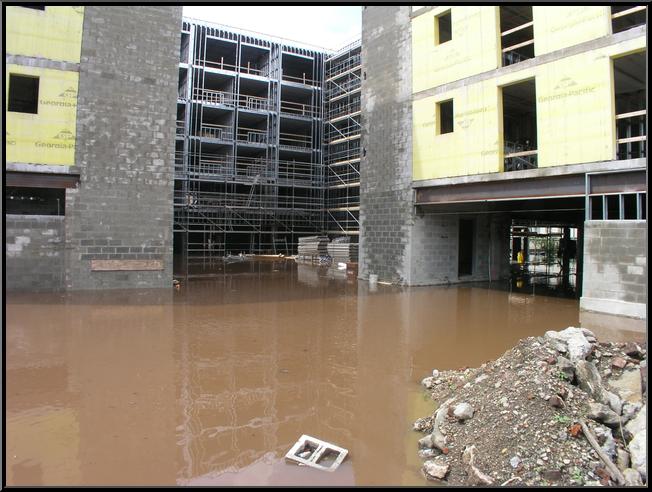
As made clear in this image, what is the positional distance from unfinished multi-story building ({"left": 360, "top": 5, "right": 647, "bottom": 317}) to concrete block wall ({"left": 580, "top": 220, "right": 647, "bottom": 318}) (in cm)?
3

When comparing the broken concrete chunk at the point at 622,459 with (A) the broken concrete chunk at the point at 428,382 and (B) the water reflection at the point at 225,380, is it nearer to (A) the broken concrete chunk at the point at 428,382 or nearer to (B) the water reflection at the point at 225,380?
(B) the water reflection at the point at 225,380

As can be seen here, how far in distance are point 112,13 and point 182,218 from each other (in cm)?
1569

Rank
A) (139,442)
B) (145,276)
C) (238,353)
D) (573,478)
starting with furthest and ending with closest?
(145,276)
(238,353)
(139,442)
(573,478)

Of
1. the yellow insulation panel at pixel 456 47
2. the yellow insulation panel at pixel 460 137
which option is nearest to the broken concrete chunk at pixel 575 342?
the yellow insulation panel at pixel 460 137

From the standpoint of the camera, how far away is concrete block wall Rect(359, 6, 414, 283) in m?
19.9

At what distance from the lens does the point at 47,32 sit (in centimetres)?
1563

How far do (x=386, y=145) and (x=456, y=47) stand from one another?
4.75m

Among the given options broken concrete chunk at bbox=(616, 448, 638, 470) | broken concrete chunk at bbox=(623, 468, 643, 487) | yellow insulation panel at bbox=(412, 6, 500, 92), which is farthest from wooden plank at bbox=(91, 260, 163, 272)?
broken concrete chunk at bbox=(623, 468, 643, 487)

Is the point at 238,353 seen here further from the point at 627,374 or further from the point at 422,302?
the point at 422,302

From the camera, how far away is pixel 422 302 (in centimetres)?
1564

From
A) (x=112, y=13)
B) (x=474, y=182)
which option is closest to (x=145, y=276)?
(x=112, y=13)

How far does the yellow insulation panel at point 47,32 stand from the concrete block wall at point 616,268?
16630mm

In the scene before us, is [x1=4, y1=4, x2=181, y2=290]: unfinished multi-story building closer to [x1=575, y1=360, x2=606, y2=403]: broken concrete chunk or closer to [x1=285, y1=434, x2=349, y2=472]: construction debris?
[x1=285, y1=434, x2=349, y2=472]: construction debris

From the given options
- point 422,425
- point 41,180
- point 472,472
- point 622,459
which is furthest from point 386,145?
point 472,472
